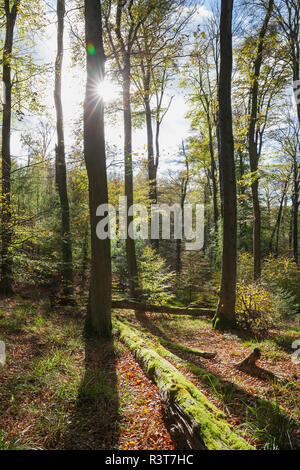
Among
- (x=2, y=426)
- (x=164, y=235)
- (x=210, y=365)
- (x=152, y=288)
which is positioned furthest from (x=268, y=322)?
(x=164, y=235)

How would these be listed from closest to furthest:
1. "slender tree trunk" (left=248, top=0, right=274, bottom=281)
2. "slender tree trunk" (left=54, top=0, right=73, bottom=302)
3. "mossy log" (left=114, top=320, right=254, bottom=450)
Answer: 1. "mossy log" (left=114, top=320, right=254, bottom=450)
2. "slender tree trunk" (left=54, top=0, right=73, bottom=302)
3. "slender tree trunk" (left=248, top=0, right=274, bottom=281)

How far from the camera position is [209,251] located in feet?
64.6

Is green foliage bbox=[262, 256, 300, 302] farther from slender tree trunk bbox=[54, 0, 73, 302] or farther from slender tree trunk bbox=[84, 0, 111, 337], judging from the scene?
slender tree trunk bbox=[54, 0, 73, 302]

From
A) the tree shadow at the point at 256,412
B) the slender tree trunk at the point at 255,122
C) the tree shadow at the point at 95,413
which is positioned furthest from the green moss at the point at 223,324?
the tree shadow at the point at 95,413

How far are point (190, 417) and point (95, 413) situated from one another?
129 centimetres

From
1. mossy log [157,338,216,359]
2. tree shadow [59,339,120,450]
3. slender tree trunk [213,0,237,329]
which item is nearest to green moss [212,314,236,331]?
slender tree trunk [213,0,237,329]

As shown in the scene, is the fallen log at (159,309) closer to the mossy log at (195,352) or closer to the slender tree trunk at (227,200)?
the slender tree trunk at (227,200)

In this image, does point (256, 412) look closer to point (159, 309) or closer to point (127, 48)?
point (159, 309)

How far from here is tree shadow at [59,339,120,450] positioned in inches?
97.0

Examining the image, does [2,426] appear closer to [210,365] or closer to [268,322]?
[210,365]

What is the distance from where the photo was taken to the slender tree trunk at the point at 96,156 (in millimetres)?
4859

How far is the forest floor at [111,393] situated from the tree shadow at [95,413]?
11mm

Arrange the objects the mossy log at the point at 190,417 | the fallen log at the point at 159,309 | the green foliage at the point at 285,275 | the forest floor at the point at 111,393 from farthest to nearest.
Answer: the green foliage at the point at 285,275
the fallen log at the point at 159,309
the forest floor at the point at 111,393
the mossy log at the point at 190,417

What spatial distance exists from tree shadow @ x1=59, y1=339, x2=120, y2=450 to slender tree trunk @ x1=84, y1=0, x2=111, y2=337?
124cm
